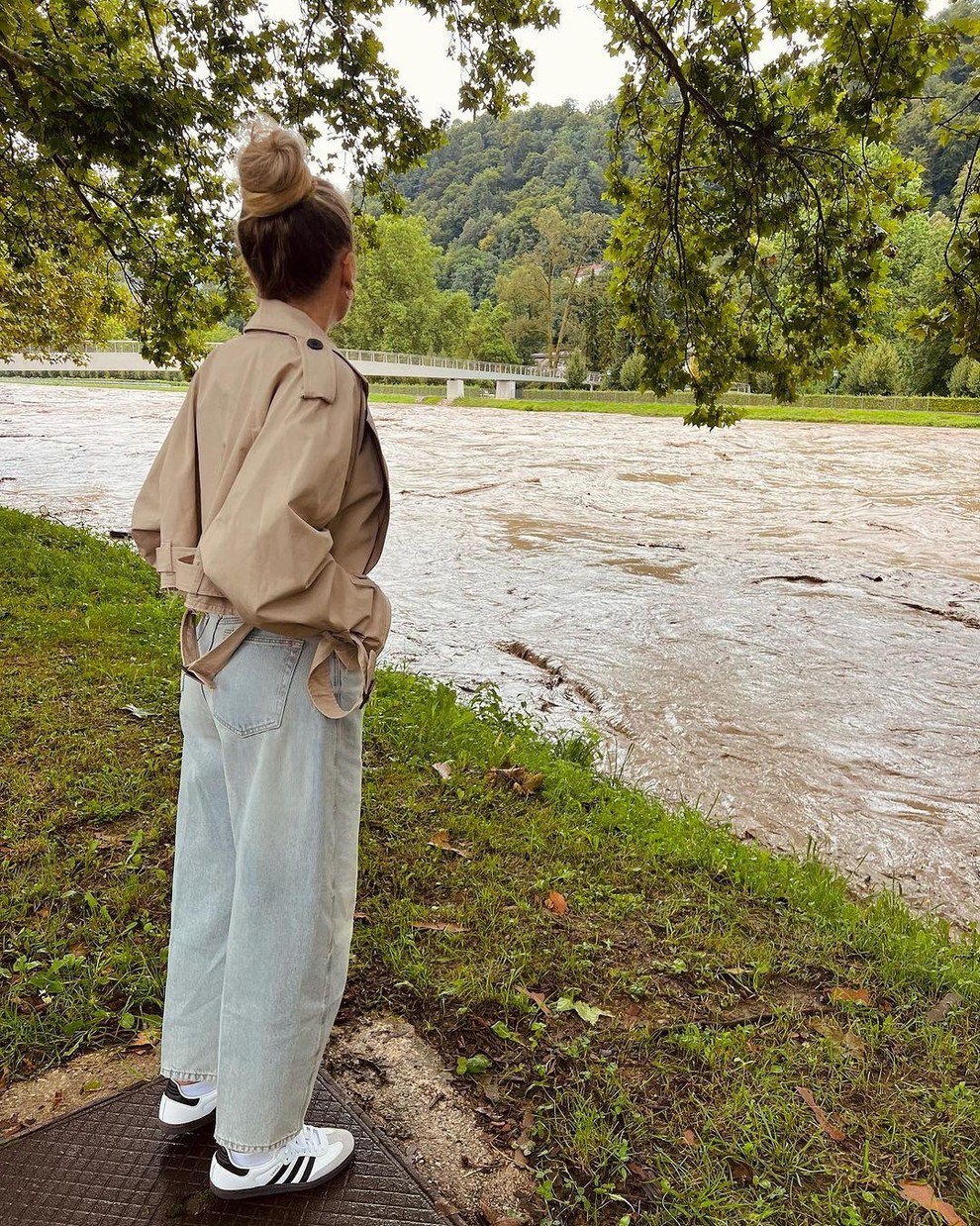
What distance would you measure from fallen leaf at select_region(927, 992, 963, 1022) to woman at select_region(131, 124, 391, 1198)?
2327 mm

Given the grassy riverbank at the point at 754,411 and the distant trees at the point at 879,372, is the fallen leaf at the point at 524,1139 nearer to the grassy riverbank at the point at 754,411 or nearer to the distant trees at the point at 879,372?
the grassy riverbank at the point at 754,411

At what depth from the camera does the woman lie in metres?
1.75

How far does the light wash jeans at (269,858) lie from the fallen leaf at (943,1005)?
2339 mm

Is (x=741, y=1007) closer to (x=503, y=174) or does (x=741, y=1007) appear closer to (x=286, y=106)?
(x=286, y=106)

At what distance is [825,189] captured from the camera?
5.94 m

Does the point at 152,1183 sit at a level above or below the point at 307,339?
below

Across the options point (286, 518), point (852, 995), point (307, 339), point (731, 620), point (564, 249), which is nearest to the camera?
point (286, 518)

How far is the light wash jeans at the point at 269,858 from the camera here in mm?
1886

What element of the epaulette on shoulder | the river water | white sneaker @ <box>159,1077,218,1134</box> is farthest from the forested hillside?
white sneaker @ <box>159,1077,218,1134</box>

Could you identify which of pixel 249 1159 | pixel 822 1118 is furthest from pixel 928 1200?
pixel 249 1159

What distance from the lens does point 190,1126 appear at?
239 cm

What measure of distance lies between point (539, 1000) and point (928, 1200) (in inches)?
50.0

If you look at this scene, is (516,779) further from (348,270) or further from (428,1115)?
(348,270)

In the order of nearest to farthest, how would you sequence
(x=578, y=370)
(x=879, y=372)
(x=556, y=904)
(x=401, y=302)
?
(x=556, y=904) → (x=879, y=372) → (x=578, y=370) → (x=401, y=302)
